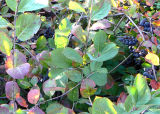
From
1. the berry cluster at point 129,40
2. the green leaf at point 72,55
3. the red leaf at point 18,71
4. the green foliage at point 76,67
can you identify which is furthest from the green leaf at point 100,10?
the berry cluster at point 129,40

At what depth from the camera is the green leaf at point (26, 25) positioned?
522 millimetres

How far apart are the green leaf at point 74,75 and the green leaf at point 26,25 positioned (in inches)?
6.1

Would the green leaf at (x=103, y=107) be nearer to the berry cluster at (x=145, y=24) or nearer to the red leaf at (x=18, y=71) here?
the red leaf at (x=18, y=71)

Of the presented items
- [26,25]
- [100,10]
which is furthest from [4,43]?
[100,10]

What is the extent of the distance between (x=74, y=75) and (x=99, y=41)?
4.7 inches

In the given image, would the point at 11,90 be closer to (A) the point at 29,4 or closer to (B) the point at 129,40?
(A) the point at 29,4

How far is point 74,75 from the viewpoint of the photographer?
24.5 inches

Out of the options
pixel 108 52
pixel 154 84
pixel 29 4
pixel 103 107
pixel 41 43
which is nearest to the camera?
pixel 103 107

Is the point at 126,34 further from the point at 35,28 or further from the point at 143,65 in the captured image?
the point at 35,28

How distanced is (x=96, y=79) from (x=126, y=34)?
0.37 meters

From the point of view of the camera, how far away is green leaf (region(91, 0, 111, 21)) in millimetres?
604

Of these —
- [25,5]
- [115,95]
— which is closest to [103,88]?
[115,95]

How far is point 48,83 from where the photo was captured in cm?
64

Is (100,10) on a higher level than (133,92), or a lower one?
higher
